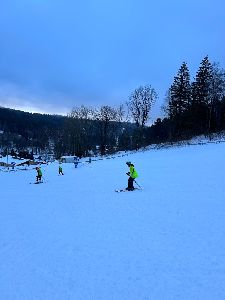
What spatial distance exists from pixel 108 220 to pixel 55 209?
4.58 meters

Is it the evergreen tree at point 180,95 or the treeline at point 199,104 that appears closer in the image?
the treeline at point 199,104

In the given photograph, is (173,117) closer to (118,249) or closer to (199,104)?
(199,104)

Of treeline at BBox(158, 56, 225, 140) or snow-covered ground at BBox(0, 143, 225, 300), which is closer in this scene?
snow-covered ground at BBox(0, 143, 225, 300)

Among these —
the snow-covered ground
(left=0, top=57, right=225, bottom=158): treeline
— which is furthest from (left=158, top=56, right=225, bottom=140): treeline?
the snow-covered ground

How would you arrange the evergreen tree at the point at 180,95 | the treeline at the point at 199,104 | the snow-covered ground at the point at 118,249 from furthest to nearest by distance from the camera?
the evergreen tree at the point at 180,95, the treeline at the point at 199,104, the snow-covered ground at the point at 118,249

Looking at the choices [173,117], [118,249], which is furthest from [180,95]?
[118,249]

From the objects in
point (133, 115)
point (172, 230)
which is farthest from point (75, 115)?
point (172, 230)

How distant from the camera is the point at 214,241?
32.1 feet

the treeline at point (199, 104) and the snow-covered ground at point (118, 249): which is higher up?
the treeline at point (199, 104)

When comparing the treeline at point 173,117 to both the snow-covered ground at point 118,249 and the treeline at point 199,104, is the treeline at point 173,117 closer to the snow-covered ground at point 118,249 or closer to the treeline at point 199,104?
the treeline at point 199,104

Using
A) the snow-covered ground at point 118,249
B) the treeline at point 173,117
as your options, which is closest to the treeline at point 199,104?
the treeline at point 173,117

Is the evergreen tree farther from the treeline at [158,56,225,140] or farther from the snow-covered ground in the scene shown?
the snow-covered ground

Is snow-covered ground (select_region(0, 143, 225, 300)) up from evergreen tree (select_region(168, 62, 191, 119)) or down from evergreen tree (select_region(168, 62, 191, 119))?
down

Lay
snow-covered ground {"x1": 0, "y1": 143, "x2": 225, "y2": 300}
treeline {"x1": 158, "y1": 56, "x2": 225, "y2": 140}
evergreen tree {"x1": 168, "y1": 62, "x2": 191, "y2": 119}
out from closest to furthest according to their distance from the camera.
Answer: snow-covered ground {"x1": 0, "y1": 143, "x2": 225, "y2": 300} < treeline {"x1": 158, "y1": 56, "x2": 225, "y2": 140} < evergreen tree {"x1": 168, "y1": 62, "x2": 191, "y2": 119}
